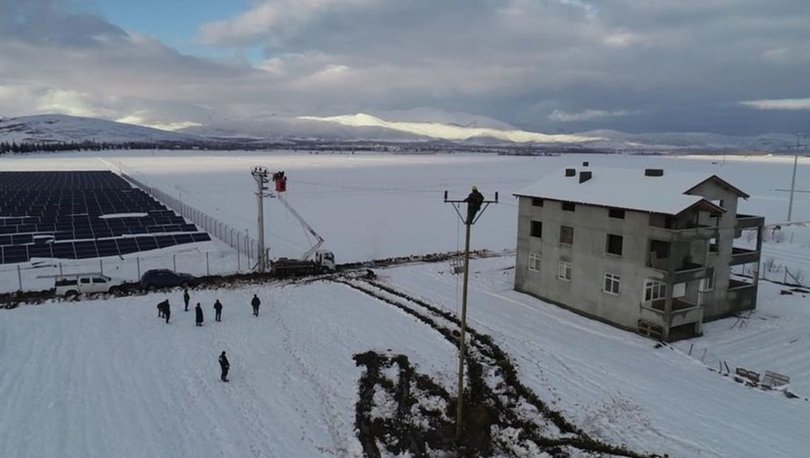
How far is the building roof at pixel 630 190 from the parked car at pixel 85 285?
2490 centimetres

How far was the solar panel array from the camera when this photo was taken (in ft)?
139

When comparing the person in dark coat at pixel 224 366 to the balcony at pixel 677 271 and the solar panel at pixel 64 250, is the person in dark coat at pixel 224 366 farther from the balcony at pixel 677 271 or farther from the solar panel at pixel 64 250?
the solar panel at pixel 64 250

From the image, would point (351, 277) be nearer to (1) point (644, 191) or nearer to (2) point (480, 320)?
(2) point (480, 320)

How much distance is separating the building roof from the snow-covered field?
6428mm

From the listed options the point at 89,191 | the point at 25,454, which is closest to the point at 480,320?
the point at 25,454

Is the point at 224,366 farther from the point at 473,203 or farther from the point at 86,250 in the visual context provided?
the point at 86,250

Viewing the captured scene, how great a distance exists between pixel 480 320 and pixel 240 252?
22.3 metres

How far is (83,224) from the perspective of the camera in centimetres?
5128

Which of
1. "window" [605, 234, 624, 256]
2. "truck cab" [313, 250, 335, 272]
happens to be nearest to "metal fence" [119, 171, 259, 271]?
"truck cab" [313, 250, 335, 272]

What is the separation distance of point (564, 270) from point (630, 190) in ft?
19.0

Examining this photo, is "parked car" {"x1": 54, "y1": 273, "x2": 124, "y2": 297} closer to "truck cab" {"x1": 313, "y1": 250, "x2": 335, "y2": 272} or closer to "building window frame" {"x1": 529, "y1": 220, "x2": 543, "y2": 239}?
"truck cab" {"x1": 313, "y1": 250, "x2": 335, "y2": 272}

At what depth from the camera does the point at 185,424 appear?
59.9 ft

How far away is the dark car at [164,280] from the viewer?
3428 cm

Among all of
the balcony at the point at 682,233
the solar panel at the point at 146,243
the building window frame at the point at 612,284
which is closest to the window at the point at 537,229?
the building window frame at the point at 612,284
